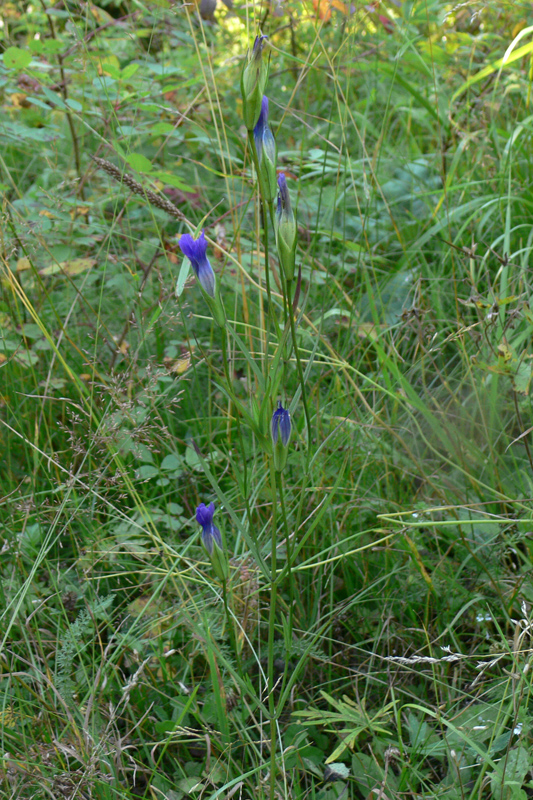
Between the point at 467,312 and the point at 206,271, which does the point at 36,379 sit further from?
the point at 467,312

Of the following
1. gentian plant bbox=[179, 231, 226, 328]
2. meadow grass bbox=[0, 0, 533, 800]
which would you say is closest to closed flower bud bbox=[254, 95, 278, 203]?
meadow grass bbox=[0, 0, 533, 800]

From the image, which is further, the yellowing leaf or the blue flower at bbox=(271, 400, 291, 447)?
the yellowing leaf

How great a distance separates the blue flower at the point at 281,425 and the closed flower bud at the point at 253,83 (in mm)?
364

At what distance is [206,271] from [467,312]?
1029 millimetres

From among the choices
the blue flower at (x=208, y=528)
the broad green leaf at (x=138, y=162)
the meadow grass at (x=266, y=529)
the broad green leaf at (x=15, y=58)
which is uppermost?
the broad green leaf at (x=15, y=58)

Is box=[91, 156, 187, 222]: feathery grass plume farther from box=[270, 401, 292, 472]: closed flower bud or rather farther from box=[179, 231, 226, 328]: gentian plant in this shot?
box=[270, 401, 292, 472]: closed flower bud

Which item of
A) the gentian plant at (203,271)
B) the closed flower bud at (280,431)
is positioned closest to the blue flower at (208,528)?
the closed flower bud at (280,431)

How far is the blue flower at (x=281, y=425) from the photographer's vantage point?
0.84 m

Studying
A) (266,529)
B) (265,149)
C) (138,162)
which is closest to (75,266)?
(138,162)

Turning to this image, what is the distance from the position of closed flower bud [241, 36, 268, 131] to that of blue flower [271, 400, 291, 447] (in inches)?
14.3

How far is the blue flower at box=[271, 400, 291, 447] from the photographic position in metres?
0.84

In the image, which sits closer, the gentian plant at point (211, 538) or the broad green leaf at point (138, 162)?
the gentian plant at point (211, 538)

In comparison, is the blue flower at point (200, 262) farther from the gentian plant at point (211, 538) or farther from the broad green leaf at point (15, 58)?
the broad green leaf at point (15, 58)

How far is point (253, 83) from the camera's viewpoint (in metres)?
Answer: 0.77
